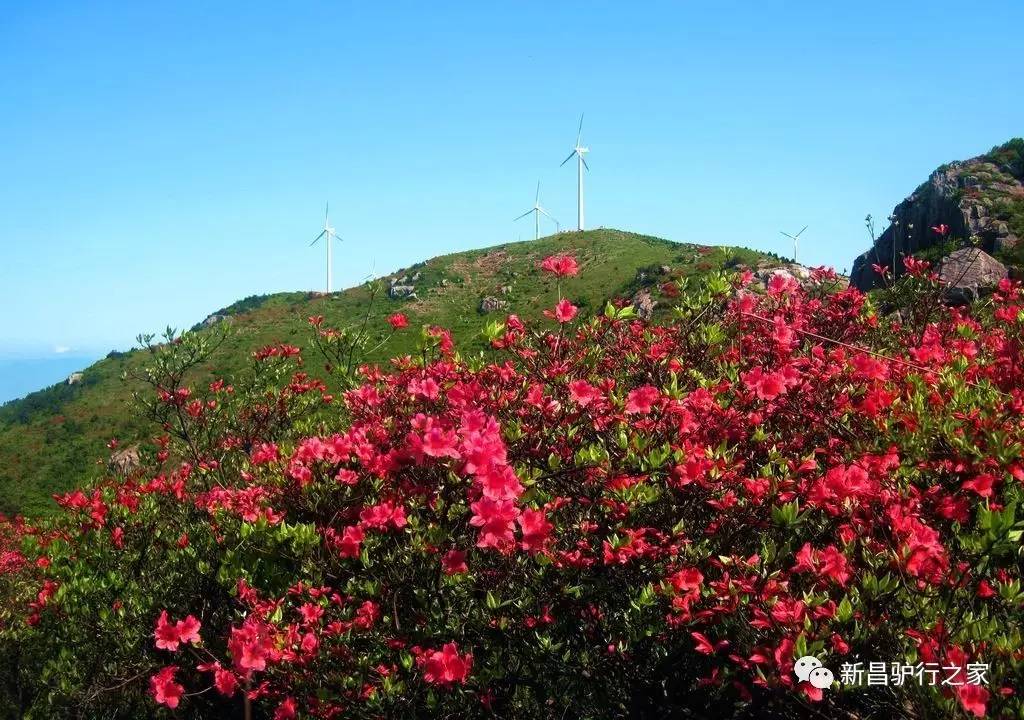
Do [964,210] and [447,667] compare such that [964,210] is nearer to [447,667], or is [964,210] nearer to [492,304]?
[492,304]

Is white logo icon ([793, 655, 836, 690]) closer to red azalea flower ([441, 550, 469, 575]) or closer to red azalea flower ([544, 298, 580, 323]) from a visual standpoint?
red azalea flower ([441, 550, 469, 575])

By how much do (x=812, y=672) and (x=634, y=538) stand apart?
4.07ft

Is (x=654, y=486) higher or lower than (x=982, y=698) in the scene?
higher

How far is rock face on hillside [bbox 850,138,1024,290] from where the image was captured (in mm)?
38688

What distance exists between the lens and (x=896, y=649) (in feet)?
11.1

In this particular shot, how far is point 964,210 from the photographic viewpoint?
144 feet

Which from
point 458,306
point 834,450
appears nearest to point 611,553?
point 834,450

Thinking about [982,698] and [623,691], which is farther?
[623,691]

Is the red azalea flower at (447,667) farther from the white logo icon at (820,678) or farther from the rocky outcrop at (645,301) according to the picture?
the rocky outcrop at (645,301)

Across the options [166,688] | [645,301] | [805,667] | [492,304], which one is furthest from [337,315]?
[805,667]

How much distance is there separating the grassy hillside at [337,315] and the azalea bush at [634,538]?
47.2 metres

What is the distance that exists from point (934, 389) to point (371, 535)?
415 cm

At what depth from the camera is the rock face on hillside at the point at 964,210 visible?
127 feet

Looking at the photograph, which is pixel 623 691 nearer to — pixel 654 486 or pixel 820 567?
pixel 654 486
